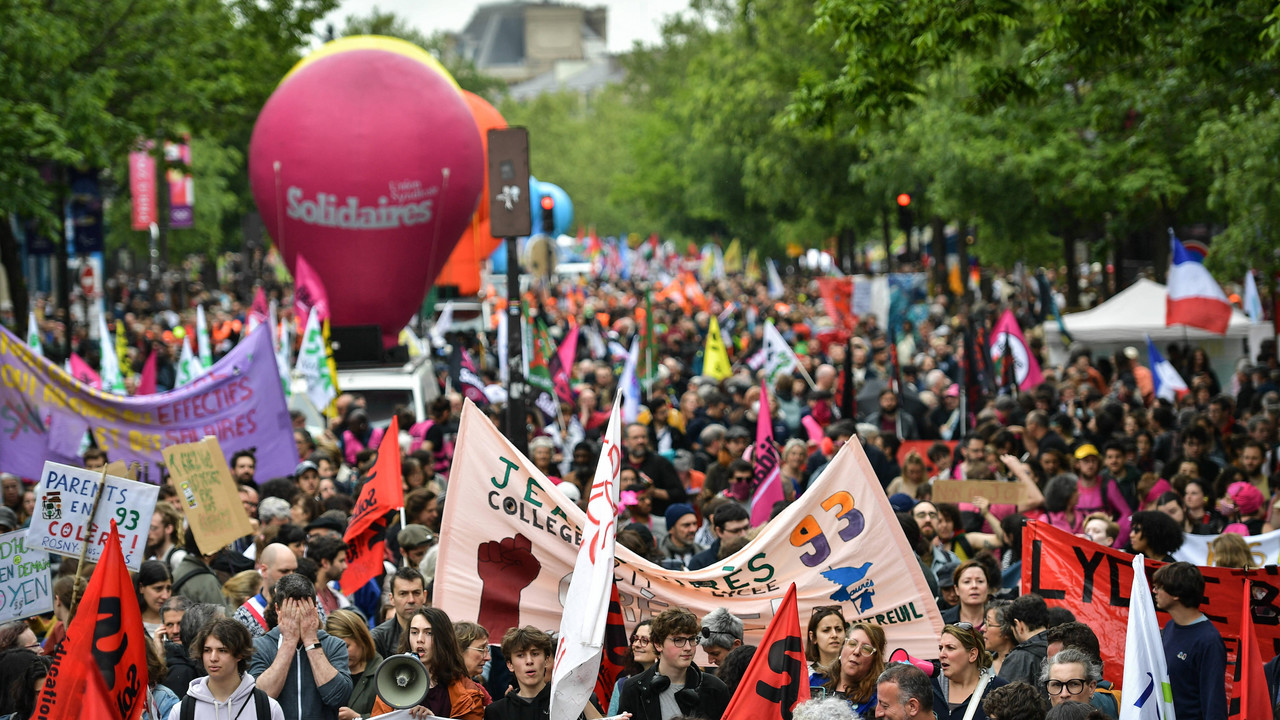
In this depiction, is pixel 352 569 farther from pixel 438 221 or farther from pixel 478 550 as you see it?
pixel 438 221

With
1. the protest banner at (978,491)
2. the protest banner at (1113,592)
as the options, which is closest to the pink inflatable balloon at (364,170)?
the protest banner at (978,491)

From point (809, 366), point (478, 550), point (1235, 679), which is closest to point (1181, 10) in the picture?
point (1235, 679)

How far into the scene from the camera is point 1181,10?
1111 centimetres

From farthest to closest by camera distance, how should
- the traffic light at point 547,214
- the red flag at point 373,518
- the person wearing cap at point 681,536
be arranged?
the traffic light at point 547,214 < the person wearing cap at point 681,536 < the red flag at point 373,518

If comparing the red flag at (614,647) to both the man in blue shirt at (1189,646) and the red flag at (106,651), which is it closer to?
the red flag at (106,651)

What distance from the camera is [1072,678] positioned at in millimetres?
6043

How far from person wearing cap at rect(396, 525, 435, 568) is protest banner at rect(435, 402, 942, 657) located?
1.56m

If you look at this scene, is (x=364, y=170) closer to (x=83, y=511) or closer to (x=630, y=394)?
(x=630, y=394)

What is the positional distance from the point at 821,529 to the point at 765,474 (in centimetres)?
411

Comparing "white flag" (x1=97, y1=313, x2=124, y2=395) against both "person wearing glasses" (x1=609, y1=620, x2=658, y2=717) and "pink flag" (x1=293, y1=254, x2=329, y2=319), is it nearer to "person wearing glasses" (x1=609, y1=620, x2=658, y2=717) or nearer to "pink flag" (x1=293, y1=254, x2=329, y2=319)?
"pink flag" (x1=293, y1=254, x2=329, y2=319)

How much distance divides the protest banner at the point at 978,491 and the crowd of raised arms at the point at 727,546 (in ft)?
0.24

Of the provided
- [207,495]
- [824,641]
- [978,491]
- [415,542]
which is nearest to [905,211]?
[978,491]

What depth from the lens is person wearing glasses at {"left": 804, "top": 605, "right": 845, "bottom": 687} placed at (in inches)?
276

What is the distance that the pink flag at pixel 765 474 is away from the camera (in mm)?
11266
